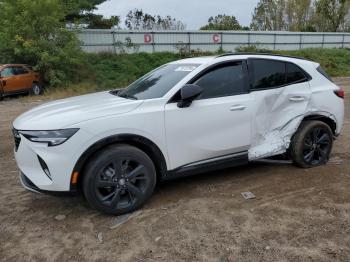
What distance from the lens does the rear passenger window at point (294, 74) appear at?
4945 millimetres

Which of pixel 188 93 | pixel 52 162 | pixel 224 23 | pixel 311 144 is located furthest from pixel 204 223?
pixel 224 23

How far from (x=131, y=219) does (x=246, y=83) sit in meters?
2.15

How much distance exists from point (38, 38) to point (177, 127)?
16.7 meters

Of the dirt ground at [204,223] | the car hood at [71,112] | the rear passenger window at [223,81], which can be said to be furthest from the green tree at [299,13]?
the car hood at [71,112]

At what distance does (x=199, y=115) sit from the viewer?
4152mm

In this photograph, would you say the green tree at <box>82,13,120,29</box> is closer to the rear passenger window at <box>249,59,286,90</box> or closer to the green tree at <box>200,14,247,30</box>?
the green tree at <box>200,14,247,30</box>

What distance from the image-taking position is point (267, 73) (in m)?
4.77

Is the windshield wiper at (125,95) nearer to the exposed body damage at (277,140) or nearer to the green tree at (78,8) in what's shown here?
the exposed body damage at (277,140)

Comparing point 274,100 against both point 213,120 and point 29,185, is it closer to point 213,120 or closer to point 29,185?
point 213,120

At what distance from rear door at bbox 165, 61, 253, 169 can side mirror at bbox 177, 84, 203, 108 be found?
67 mm

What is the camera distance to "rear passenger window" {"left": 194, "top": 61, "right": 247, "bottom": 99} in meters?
A: 4.32

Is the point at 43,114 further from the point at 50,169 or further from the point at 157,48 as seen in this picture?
the point at 157,48

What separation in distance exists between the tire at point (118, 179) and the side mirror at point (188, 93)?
716mm

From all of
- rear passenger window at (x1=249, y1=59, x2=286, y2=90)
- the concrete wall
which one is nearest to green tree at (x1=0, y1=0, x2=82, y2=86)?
the concrete wall
